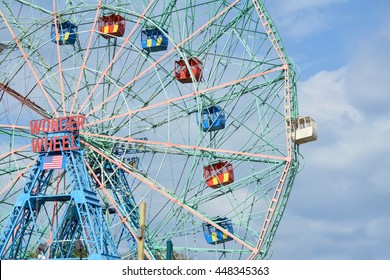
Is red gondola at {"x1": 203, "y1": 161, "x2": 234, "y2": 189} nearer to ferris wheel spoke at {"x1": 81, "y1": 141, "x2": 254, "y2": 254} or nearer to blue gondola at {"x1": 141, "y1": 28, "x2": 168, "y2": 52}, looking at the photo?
ferris wheel spoke at {"x1": 81, "y1": 141, "x2": 254, "y2": 254}

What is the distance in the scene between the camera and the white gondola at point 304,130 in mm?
39938

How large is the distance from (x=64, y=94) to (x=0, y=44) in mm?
5696

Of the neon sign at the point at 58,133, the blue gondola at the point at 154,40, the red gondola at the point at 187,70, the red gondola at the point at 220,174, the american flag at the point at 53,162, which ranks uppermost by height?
the blue gondola at the point at 154,40

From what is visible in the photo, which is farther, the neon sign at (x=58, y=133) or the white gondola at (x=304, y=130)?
the neon sign at (x=58, y=133)

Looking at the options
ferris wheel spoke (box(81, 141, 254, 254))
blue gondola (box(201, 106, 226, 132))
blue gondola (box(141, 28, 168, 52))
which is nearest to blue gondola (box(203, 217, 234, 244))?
ferris wheel spoke (box(81, 141, 254, 254))

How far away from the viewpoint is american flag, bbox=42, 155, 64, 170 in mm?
41844

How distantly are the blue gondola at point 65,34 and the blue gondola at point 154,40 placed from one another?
416cm

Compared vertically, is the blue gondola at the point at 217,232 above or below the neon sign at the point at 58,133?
below

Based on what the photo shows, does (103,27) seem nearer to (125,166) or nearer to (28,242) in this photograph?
(125,166)

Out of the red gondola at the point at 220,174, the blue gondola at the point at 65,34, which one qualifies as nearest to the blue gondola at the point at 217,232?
the red gondola at the point at 220,174

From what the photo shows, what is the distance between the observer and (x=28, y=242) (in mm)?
42406

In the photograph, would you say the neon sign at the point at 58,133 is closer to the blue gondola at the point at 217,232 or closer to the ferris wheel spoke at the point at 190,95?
the ferris wheel spoke at the point at 190,95

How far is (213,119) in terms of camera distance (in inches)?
1656
